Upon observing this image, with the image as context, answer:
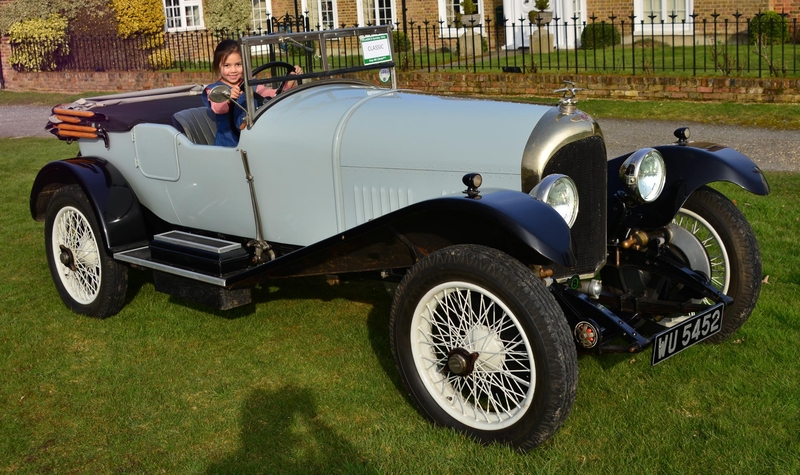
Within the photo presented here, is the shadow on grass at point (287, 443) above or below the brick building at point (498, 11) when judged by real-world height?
below

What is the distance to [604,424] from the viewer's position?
3.79m

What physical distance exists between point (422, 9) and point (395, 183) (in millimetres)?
19117

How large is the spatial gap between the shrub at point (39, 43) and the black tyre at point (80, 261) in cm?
1780

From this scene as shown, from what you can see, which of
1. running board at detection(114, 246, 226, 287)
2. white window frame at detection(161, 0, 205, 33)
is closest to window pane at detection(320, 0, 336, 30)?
white window frame at detection(161, 0, 205, 33)

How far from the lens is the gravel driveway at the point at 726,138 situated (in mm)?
9131

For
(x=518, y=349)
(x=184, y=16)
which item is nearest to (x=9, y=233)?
(x=518, y=349)

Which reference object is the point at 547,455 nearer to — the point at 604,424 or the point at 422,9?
the point at 604,424

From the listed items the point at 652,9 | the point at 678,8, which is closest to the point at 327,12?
the point at 652,9

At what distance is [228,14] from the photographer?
2356 cm

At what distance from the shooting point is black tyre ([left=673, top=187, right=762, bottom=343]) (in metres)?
4.40

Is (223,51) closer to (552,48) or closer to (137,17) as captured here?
(552,48)

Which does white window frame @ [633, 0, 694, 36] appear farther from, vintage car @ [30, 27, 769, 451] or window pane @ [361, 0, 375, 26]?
vintage car @ [30, 27, 769, 451]

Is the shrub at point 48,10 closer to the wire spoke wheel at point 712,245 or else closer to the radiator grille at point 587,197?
the wire spoke wheel at point 712,245

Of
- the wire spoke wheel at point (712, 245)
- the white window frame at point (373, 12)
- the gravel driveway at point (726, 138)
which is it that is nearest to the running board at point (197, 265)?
the wire spoke wheel at point (712, 245)
